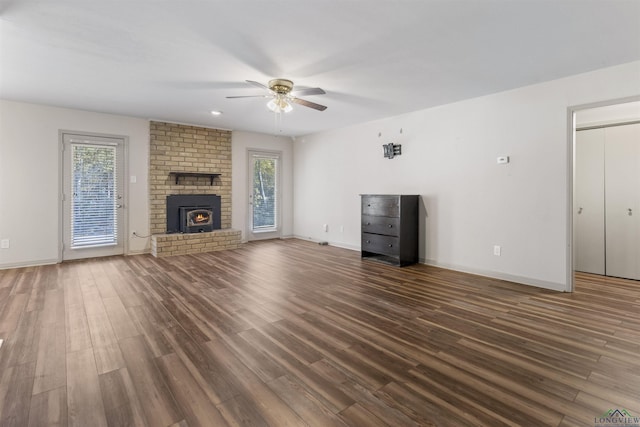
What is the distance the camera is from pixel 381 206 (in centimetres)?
523

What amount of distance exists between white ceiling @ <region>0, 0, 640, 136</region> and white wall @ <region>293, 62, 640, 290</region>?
0.97 feet

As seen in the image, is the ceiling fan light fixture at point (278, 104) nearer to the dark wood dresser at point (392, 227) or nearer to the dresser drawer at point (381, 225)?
the dark wood dresser at point (392, 227)

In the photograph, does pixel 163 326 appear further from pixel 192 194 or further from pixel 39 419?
pixel 192 194

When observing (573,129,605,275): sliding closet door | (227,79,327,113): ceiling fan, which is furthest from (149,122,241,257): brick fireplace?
(573,129,605,275): sliding closet door

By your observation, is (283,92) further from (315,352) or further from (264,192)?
(264,192)

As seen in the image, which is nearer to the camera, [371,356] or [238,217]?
[371,356]

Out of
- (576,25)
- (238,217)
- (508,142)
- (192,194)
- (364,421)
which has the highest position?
(576,25)

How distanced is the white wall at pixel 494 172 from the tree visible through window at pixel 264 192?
250cm

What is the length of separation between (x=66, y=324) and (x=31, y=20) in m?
2.56

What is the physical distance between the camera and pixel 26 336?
2.51 m

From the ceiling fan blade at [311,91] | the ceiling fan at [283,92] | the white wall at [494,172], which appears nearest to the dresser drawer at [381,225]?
the white wall at [494,172]

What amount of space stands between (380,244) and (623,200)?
3.42 meters

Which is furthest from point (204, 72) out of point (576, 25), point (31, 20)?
point (576, 25)

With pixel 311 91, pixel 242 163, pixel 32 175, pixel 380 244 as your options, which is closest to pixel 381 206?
pixel 380 244
